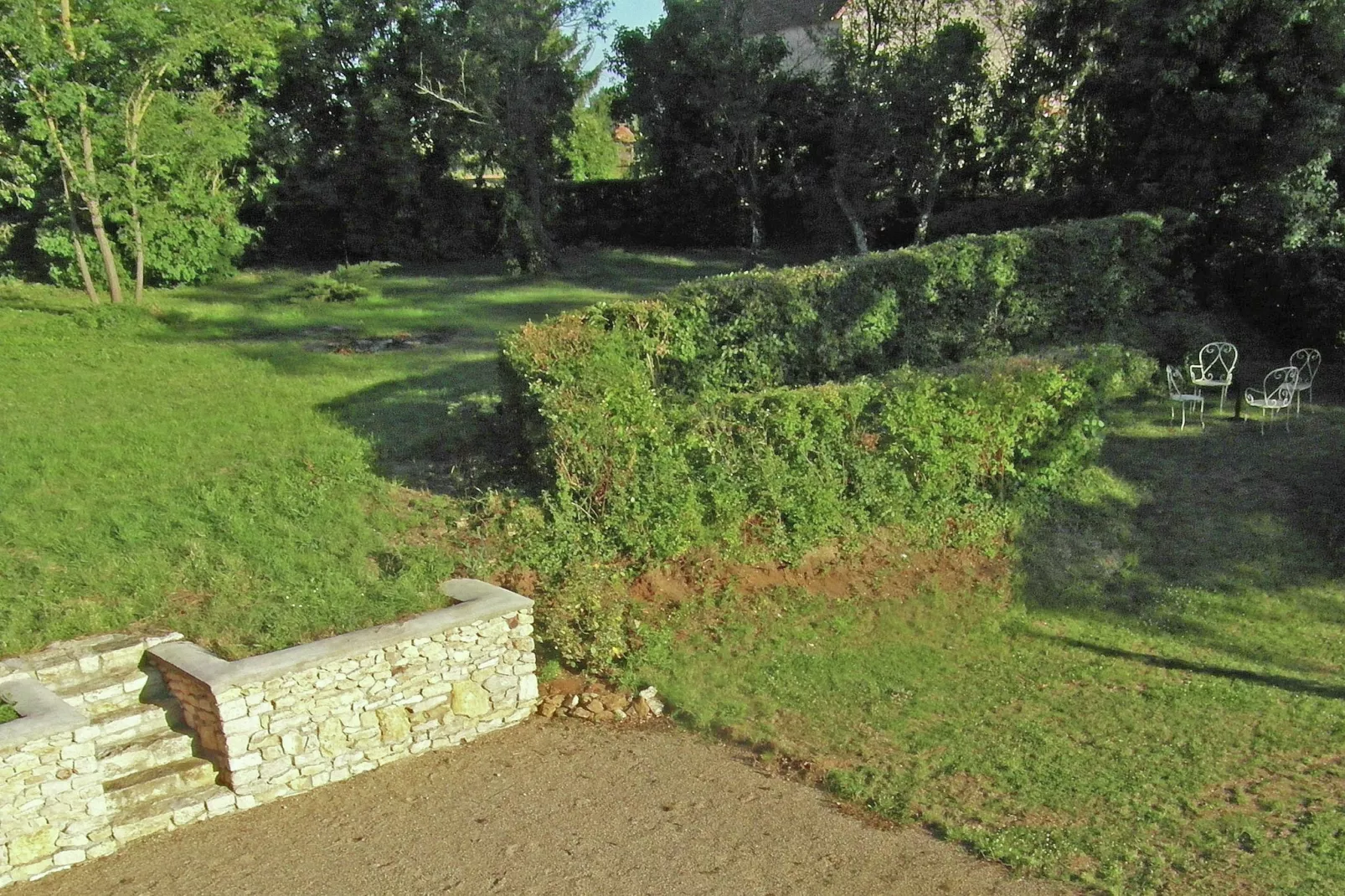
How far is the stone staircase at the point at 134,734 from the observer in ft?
18.7

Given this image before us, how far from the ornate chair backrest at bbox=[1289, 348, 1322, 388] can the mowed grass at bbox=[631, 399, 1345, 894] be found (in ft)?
5.31

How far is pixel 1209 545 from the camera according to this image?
9.73 metres

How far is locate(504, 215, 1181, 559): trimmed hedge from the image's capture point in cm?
837

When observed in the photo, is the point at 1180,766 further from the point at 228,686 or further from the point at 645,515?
the point at 228,686

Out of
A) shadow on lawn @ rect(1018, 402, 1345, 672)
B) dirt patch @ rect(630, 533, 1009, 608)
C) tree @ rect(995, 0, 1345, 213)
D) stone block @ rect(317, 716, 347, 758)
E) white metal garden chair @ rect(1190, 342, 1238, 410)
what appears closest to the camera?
stone block @ rect(317, 716, 347, 758)

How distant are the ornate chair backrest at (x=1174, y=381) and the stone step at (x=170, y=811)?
9968 millimetres

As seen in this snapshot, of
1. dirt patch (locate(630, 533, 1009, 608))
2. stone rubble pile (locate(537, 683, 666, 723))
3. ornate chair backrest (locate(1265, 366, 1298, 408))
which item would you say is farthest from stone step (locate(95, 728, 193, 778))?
ornate chair backrest (locate(1265, 366, 1298, 408))

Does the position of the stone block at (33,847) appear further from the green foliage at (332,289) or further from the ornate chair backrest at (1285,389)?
the green foliage at (332,289)

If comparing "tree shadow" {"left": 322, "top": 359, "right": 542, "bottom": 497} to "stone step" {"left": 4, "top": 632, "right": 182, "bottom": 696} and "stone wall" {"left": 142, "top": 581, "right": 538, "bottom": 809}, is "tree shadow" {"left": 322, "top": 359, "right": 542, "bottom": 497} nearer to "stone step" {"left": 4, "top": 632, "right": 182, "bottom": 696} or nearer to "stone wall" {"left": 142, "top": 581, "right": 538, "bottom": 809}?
"stone wall" {"left": 142, "top": 581, "right": 538, "bottom": 809}

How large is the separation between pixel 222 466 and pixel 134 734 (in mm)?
3783

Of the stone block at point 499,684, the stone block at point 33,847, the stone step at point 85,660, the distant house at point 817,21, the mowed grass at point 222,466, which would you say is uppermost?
the distant house at point 817,21

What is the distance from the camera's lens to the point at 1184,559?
31.4 feet

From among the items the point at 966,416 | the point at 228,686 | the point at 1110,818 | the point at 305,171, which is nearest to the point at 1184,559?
the point at 966,416

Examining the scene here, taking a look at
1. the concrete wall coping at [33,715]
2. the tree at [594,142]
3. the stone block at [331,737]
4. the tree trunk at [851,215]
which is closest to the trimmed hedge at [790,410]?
the stone block at [331,737]
